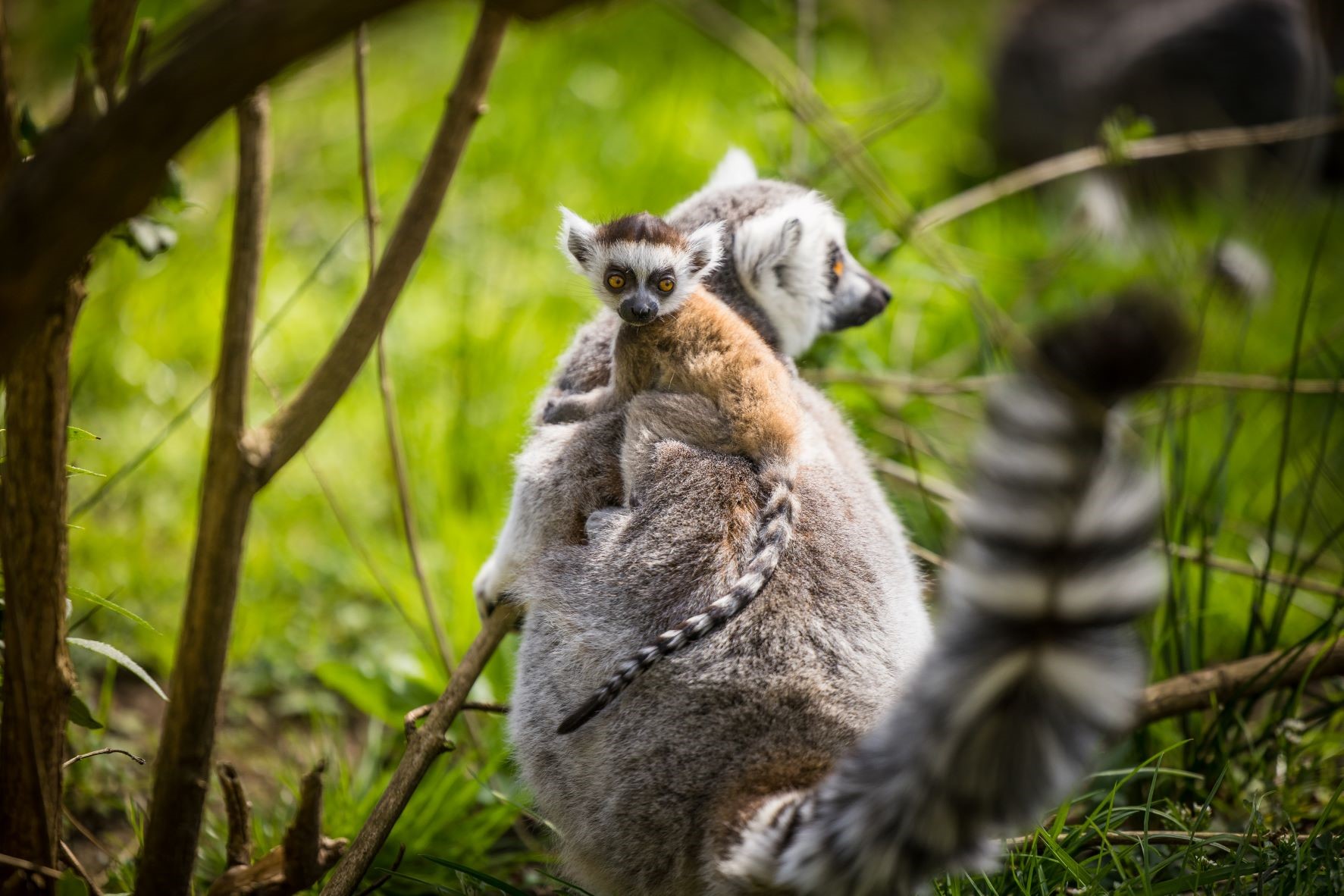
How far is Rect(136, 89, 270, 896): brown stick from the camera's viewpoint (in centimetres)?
181

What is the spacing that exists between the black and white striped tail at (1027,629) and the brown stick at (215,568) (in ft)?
3.54

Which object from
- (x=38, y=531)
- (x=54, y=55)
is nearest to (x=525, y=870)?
(x=38, y=531)

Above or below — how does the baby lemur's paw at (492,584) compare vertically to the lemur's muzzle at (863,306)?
below

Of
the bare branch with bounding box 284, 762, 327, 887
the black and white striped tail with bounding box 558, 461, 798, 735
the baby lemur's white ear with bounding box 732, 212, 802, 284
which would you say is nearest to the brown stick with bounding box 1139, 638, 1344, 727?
the black and white striped tail with bounding box 558, 461, 798, 735

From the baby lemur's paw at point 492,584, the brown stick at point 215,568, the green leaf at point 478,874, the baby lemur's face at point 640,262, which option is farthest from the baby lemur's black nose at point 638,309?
the green leaf at point 478,874

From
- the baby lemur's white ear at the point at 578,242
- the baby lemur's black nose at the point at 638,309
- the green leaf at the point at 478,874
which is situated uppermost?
the baby lemur's white ear at the point at 578,242

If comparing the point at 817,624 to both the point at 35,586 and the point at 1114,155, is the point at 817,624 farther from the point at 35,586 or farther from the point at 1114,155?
the point at 1114,155

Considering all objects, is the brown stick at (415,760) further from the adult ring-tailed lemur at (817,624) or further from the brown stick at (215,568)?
the brown stick at (215,568)

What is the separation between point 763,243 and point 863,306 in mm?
462

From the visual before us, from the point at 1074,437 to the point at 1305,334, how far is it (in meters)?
5.12

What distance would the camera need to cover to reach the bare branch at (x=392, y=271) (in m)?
1.84

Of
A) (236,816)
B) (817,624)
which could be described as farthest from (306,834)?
(817,624)

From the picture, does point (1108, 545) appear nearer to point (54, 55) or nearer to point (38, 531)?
point (38, 531)

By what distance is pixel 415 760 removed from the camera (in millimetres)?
2215
